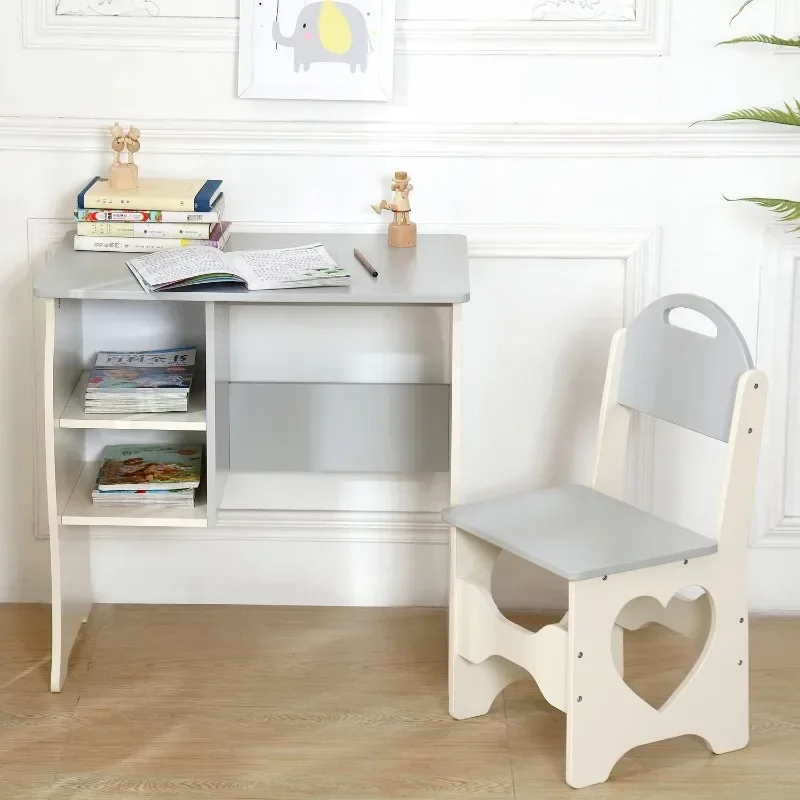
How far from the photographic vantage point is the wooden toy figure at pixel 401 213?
235 cm

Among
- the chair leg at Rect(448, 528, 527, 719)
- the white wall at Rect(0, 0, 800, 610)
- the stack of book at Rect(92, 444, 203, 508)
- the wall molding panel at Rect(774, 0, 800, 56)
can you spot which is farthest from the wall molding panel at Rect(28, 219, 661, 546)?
the chair leg at Rect(448, 528, 527, 719)

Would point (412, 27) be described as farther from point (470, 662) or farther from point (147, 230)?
point (470, 662)

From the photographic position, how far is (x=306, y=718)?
2.22 meters

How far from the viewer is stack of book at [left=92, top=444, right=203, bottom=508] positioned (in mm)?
2293

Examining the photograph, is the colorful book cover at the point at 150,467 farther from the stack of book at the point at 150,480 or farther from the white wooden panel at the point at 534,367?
the white wooden panel at the point at 534,367

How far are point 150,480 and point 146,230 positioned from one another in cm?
47

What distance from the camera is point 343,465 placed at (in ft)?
8.34

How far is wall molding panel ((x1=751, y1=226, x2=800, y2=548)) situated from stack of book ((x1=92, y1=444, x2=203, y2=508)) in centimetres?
121

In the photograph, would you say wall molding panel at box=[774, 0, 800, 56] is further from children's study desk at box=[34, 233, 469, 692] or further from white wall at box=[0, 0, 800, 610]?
children's study desk at box=[34, 233, 469, 692]

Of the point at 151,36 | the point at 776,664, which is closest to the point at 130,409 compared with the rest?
the point at 151,36

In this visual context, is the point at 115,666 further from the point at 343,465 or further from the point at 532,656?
the point at 532,656

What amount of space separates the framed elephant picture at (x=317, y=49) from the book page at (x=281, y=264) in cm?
A: 36

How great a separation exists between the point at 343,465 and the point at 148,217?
66cm

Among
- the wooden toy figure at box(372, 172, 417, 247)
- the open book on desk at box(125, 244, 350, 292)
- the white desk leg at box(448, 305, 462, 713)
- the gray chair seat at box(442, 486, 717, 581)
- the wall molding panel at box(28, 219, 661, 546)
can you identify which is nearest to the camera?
the gray chair seat at box(442, 486, 717, 581)
